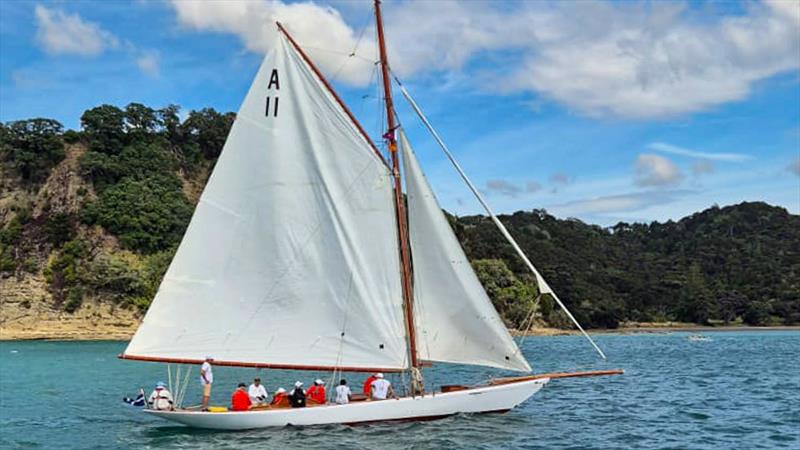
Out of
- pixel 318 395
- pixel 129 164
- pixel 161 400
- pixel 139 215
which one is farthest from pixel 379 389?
pixel 129 164

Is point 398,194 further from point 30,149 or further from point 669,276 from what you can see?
point 669,276

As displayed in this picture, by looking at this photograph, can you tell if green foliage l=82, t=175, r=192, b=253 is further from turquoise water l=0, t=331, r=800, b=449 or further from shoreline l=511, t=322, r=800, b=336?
shoreline l=511, t=322, r=800, b=336

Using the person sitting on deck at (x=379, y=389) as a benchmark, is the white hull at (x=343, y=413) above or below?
Result: below

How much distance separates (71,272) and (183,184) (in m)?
28.9

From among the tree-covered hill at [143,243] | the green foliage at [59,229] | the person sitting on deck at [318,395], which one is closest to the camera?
the person sitting on deck at [318,395]

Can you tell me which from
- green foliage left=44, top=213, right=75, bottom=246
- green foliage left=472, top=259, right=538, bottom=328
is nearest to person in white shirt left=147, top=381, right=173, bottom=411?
green foliage left=44, top=213, right=75, bottom=246

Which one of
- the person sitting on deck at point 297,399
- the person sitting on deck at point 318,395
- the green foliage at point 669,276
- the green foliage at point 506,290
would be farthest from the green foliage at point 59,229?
the person sitting on deck at point 297,399

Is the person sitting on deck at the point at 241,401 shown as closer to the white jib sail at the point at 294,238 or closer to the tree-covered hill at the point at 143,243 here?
the white jib sail at the point at 294,238

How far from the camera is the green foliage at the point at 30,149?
119 meters

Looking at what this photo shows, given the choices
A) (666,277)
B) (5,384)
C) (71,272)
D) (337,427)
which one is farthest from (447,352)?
(666,277)

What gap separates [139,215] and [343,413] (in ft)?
316

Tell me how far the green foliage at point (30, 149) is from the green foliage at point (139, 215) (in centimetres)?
1111

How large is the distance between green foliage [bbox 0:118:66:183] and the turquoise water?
230 ft

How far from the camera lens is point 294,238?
26812 millimetres
